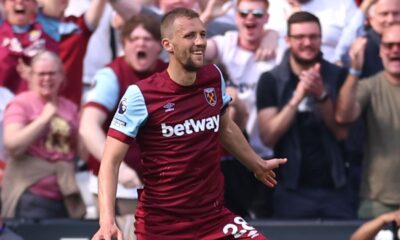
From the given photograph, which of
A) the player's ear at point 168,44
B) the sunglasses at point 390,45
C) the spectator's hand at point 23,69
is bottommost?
the spectator's hand at point 23,69

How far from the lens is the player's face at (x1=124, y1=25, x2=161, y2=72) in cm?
898

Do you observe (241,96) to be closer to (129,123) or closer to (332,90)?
(332,90)

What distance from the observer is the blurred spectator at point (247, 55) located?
941cm

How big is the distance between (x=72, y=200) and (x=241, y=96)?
157 centimetres

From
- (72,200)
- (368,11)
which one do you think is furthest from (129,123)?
(368,11)

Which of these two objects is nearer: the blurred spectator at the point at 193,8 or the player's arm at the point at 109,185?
the player's arm at the point at 109,185

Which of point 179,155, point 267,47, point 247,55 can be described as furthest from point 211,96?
point 267,47

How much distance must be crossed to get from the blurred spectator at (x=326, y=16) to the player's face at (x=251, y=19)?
11.7 inches

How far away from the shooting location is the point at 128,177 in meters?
8.68

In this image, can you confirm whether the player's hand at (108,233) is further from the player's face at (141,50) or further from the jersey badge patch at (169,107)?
the player's face at (141,50)

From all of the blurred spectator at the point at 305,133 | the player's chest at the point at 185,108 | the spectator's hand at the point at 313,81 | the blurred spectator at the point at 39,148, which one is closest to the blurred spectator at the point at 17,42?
the blurred spectator at the point at 39,148

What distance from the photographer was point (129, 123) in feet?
21.6

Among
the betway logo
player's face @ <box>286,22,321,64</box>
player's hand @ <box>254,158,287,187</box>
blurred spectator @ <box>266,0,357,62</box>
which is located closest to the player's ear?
the betway logo

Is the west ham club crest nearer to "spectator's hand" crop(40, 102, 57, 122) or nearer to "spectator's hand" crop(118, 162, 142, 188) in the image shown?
"spectator's hand" crop(118, 162, 142, 188)
